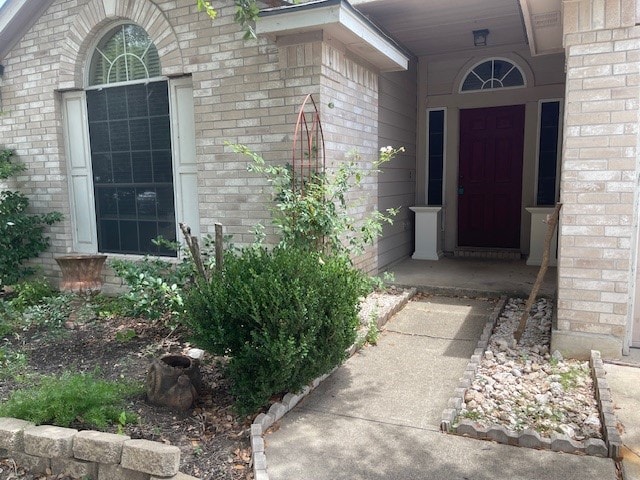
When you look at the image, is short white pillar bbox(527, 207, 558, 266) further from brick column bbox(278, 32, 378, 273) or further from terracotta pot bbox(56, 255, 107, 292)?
terracotta pot bbox(56, 255, 107, 292)

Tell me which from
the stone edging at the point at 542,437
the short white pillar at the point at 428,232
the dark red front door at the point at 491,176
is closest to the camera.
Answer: the stone edging at the point at 542,437

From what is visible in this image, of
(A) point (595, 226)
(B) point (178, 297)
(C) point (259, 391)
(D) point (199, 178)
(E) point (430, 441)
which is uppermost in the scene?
(D) point (199, 178)

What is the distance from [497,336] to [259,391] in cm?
239

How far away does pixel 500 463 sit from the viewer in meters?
2.69

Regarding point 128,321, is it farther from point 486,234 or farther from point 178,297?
point 486,234

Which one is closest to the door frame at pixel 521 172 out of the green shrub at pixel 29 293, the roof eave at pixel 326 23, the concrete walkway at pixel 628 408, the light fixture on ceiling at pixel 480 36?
the light fixture on ceiling at pixel 480 36

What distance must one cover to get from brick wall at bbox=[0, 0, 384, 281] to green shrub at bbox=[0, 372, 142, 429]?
2.46 m

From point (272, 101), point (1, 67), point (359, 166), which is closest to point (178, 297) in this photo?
point (272, 101)

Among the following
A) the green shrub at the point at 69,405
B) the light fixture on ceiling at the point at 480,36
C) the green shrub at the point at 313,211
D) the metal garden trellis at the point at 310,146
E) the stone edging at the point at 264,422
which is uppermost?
the light fixture on ceiling at the point at 480,36

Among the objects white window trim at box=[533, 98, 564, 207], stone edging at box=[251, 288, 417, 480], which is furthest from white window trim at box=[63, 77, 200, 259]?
white window trim at box=[533, 98, 564, 207]

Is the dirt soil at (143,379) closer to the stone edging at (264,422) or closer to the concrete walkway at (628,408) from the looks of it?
the stone edging at (264,422)

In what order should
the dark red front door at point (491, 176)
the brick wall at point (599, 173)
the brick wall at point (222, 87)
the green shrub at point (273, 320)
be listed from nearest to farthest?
the green shrub at point (273, 320) → the brick wall at point (599, 173) → the brick wall at point (222, 87) → the dark red front door at point (491, 176)

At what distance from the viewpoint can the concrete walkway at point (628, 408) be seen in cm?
262

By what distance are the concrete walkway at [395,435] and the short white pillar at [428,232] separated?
3.16 meters
